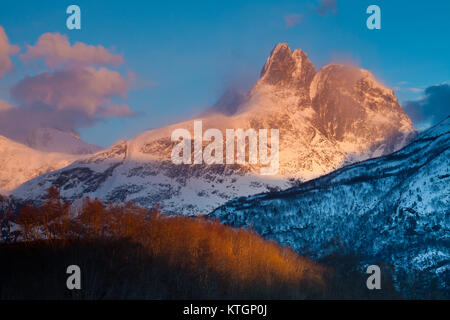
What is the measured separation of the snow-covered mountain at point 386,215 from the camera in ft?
367

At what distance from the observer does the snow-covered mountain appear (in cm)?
11188

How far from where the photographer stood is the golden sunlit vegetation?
38.3 m

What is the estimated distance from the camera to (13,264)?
3791 cm

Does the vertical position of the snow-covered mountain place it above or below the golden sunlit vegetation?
above

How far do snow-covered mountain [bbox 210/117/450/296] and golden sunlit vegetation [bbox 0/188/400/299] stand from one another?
3581cm

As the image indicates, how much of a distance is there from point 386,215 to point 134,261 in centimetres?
11113

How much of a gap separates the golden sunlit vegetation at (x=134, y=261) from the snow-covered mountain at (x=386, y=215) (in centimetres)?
3581

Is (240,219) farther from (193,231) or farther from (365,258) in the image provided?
(193,231)

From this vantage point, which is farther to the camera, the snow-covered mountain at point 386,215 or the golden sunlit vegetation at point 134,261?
the snow-covered mountain at point 386,215

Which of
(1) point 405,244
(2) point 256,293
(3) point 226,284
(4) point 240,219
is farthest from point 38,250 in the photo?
(4) point 240,219

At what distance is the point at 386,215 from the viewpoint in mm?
142125

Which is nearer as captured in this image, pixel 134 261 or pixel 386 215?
pixel 134 261

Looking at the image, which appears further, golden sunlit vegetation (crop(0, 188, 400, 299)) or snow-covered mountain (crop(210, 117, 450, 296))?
snow-covered mountain (crop(210, 117, 450, 296))
